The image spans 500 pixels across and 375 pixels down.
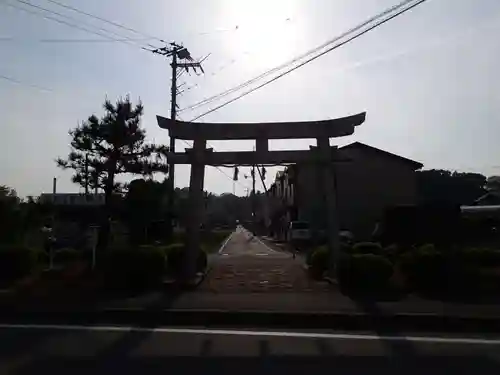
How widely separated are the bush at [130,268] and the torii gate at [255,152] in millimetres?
1576

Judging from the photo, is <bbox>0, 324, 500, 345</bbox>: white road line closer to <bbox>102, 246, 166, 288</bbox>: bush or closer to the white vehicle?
<bbox>102, 246, 166, 288</bbox>: bush

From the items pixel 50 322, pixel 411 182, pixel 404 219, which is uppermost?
pixel 411 182

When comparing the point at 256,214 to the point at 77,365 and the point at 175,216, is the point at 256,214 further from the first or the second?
the point at 77,365

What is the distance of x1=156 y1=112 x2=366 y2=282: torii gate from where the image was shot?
15461 millimetres

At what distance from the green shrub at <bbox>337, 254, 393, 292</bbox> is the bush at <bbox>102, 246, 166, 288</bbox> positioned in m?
4.58

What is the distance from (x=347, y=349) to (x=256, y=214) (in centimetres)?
8862

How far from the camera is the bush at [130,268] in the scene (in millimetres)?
13883

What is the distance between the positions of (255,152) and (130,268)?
4.36 m

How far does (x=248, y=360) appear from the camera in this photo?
297 inches

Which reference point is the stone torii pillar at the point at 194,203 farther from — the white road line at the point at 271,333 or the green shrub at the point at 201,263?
the white road line at the point at 271,333

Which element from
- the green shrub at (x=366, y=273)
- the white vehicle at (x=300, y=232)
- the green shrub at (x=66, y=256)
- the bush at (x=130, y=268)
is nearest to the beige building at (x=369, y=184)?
the white vehicle at (x=300, y=232)

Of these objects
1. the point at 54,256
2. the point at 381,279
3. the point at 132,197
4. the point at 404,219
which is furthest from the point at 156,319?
the point at 404,219

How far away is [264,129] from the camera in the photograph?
15508 mm

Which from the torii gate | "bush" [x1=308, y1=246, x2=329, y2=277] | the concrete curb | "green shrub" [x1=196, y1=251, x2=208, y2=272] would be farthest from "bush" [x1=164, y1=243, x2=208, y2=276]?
the concrete curb
